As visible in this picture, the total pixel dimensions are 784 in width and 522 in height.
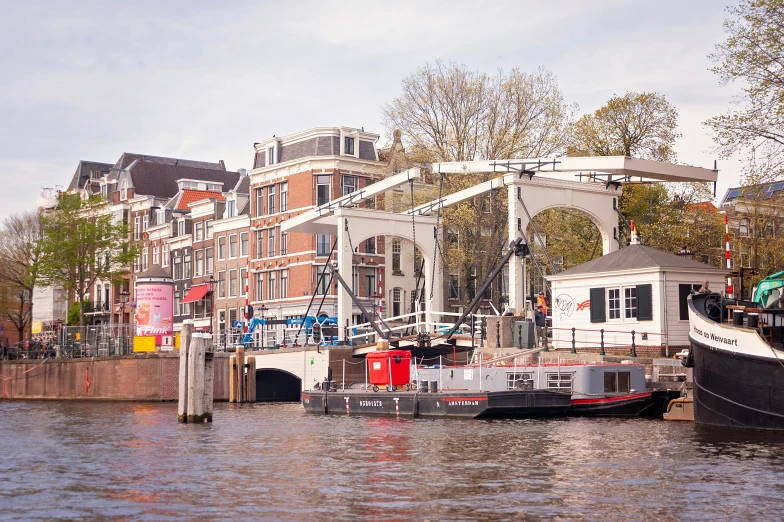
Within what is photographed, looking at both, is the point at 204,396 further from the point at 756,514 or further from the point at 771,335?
the point at 756,514

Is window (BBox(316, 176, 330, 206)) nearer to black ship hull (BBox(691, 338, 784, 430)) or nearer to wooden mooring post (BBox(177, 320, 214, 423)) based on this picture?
wooden mooring post (BBox(177, 320, 214, 423))

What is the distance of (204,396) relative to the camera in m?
28.5

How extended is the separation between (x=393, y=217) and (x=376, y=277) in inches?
Result: 631

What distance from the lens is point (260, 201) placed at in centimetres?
6038

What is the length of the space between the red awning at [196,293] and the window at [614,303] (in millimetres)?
34914

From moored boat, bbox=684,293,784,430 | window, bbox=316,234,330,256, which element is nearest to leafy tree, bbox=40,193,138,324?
window, bbox=316,234,330,256

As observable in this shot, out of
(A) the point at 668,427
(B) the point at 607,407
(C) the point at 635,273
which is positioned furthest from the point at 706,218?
(A) the point at 668,427

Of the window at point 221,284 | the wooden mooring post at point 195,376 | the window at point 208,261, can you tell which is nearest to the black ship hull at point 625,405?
the wooden mooring post at point 195,376

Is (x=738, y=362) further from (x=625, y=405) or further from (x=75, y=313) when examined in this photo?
(x=75, y=313)

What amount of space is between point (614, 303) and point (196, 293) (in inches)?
1444

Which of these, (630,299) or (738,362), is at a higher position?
(630,299)

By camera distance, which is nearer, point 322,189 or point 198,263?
point 322,189

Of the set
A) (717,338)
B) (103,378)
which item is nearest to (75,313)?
(103,378)

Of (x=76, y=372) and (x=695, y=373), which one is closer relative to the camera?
(x=695, y=373)
